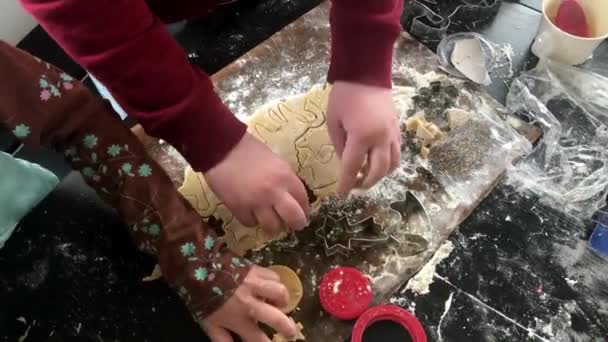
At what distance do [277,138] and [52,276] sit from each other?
37 centimetres

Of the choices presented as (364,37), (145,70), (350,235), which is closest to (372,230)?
(350,235)

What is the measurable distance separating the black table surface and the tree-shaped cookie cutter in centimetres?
5

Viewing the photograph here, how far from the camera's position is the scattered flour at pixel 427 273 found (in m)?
0.79

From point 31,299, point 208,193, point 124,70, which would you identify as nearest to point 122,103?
point 124,70

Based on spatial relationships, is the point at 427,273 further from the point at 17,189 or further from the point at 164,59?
the point at 17,189

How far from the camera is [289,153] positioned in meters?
0.87

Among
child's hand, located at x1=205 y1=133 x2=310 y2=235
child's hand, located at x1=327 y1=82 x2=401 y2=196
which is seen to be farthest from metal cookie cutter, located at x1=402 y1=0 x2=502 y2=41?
child's hand, located at x1=205 y1=133 x2=310 y2=235

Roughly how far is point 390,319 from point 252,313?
180 mm

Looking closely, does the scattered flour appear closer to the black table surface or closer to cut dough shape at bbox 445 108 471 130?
the black table surface

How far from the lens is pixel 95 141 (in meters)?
0.75

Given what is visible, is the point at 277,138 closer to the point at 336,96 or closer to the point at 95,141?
the point at 336,96

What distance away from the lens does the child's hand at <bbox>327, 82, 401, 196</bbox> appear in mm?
729

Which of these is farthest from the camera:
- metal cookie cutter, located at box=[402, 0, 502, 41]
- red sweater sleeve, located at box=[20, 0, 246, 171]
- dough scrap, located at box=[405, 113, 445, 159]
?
metal cookie cutter, located at box=[402, 0, 502, 41]

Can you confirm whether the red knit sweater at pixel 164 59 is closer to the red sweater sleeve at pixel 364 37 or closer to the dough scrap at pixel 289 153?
the red sweater sleeve at pixel 364 37
